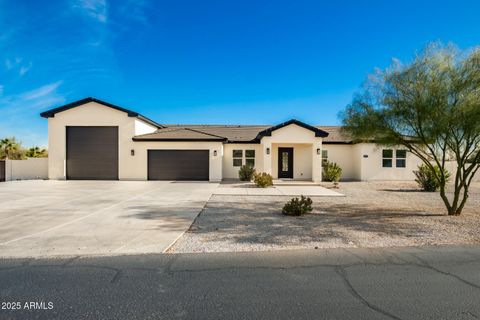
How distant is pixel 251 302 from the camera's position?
332 cm

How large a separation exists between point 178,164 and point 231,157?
14.2 feet

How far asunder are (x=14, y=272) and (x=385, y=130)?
33.1ft

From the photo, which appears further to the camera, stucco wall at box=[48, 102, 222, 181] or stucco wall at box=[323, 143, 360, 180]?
stucco wall at box=[323, 143, 360, 180]

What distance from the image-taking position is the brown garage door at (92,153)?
2100 centimetres

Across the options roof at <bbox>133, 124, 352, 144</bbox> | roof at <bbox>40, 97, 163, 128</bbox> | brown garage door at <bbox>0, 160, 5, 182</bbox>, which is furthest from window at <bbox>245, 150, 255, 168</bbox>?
brown garage door at <bbox>0, 160, 5, 182</bbox>

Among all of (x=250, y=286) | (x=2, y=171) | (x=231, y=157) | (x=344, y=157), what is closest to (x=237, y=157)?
(x=231, y=157)

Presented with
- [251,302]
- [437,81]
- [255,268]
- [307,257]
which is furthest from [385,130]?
[251,302]

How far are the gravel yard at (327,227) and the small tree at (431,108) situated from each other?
5.73 feet

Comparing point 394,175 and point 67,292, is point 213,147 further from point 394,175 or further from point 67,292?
point 67,292

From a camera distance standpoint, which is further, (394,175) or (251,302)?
(394,175)

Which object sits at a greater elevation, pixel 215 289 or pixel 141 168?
pixel 141 168

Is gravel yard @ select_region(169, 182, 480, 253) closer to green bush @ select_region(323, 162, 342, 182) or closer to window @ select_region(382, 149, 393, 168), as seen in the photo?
green bush @ select_region(323, 162, 342, 182)

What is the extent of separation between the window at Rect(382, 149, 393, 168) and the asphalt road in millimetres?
17824

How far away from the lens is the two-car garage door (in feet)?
68.1
